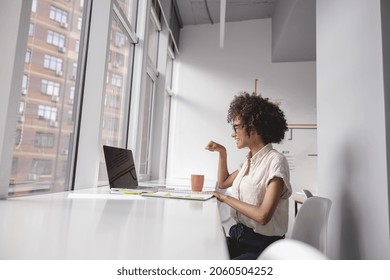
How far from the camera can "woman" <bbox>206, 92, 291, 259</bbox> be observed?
1.16 metres

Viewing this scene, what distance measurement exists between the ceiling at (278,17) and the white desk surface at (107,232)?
2621 millimetres

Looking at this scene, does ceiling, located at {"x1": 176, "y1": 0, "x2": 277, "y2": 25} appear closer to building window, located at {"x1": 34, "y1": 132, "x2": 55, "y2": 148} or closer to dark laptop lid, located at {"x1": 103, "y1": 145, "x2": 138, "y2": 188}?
dark laptop lid, located at {"x1": 103, "y1": 145, "x2": 138, "y2": 188}

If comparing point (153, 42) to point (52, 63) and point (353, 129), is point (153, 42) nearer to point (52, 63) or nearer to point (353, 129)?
point (52, 63)

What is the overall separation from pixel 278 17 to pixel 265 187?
114 inches

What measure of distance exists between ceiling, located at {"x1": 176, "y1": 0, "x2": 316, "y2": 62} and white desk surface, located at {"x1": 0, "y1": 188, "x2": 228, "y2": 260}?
262cm

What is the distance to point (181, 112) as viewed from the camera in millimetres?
4031

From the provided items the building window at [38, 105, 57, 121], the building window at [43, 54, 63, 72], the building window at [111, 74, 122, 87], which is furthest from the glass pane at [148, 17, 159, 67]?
the building window at [38, 105, 57, 121]

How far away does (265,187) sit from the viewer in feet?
4.20

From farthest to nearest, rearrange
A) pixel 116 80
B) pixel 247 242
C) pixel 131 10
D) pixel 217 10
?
1. pixel 217 10
2. pixel 131 10
3. pixel 116 80
4. pixel 247 242

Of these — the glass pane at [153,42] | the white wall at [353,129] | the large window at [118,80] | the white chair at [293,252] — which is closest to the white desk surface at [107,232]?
the white chair at [293,252]

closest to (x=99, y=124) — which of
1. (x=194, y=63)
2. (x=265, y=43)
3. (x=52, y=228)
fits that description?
(x=52, y=228)

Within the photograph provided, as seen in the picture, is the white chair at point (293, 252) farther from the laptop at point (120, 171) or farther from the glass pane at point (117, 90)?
the glass pane at point (117, 90)

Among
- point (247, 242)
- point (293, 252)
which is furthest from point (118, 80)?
point (293, 252)
